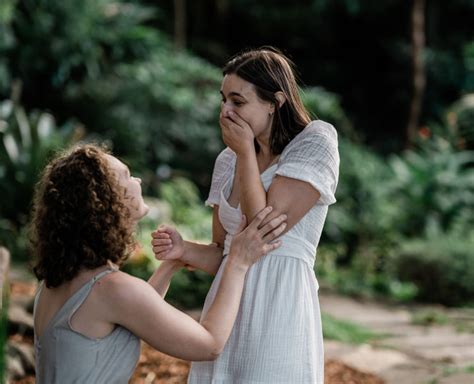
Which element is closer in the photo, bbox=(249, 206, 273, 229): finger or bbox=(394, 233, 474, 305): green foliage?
bbox=(249, 206, 273, 229): finger

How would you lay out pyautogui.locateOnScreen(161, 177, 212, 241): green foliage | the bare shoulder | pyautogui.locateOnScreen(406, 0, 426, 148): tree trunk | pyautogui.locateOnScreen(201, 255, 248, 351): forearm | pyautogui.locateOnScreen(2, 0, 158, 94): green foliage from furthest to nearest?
pyautogui.locateOnScreen(406, 0, 426, 148): tree trunk → pyautogui.locateOnScreen(2, 0, 158, 94): green foliage → pyautogui.locateOnScreen(161, 177, 212, 241): green foliage → pyautogui.locateOnScreen(201, 255, 248, 351): forearm → the bare shoulder

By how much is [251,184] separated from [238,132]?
138 mm

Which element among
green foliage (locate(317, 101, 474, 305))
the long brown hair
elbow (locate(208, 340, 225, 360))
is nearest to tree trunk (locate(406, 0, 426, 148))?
green foliage (locate(317, 101, 474, 305))

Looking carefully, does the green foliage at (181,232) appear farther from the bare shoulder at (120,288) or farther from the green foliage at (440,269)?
the bare shoulder at (120,288)

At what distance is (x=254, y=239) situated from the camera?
7.07ft

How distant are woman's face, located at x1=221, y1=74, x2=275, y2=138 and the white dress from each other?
0.13m

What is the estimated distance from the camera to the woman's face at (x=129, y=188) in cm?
208

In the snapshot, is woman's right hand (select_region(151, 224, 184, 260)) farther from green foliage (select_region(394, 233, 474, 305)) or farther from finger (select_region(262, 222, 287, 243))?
green foliage (select_region(394, 233, 474, 305))

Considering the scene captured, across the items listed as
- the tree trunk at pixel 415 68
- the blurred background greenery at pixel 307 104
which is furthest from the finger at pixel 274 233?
the tree trunk at pixel 415 68

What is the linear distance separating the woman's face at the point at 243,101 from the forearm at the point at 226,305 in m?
0.37

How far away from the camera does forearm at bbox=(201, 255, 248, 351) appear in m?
2.07

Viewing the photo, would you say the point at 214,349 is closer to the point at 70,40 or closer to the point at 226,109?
→ the point at 226,109

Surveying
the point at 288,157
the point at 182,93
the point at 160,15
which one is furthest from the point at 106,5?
the point at 288,157

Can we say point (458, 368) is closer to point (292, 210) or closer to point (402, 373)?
point (402, 373)
